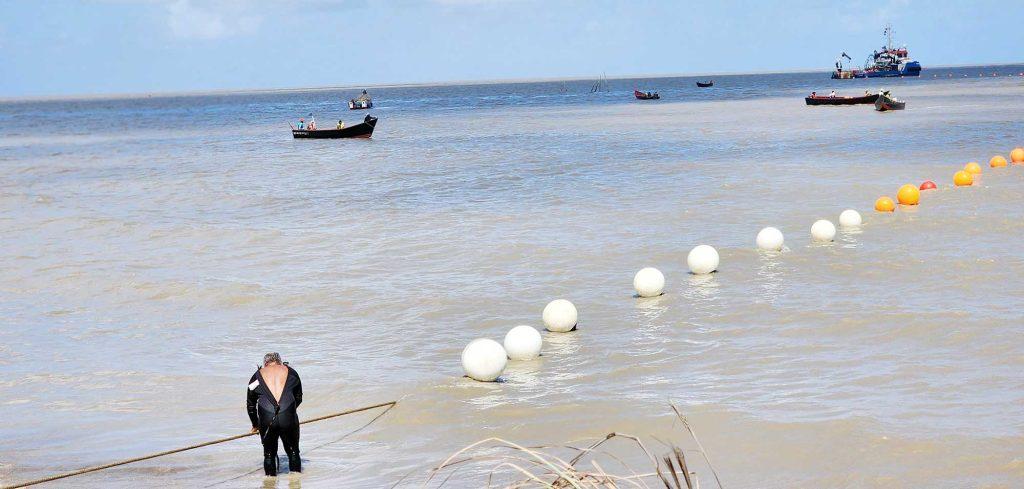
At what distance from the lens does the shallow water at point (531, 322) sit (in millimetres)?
9008

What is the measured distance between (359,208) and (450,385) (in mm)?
16743

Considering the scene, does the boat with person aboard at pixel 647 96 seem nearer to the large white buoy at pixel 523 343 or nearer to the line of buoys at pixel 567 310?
the line of buoys at pixel 567 310

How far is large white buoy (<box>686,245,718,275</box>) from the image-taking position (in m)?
15.7

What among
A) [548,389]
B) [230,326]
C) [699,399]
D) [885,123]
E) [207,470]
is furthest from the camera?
[885,123]

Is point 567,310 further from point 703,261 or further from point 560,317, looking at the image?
point 703,261

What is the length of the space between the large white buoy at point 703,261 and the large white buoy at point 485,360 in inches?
225

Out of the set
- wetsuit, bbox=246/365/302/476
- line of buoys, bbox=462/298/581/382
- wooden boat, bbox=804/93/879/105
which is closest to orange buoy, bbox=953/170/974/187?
line of buoys, bbox=462/298/581/382

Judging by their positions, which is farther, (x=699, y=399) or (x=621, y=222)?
(x=621, y=222)

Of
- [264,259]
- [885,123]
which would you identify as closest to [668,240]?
[264,259]

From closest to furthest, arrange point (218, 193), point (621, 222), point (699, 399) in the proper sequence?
point (699, 399) → point (621, 222) → point (218, 193)

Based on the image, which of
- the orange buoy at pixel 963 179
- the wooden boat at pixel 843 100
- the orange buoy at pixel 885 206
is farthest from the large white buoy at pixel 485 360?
the wooden boat at pixel 843 100

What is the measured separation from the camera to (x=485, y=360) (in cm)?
1075

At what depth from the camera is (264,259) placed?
1966 cm

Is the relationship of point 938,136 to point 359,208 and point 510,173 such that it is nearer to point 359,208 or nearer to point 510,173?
point 510,173
